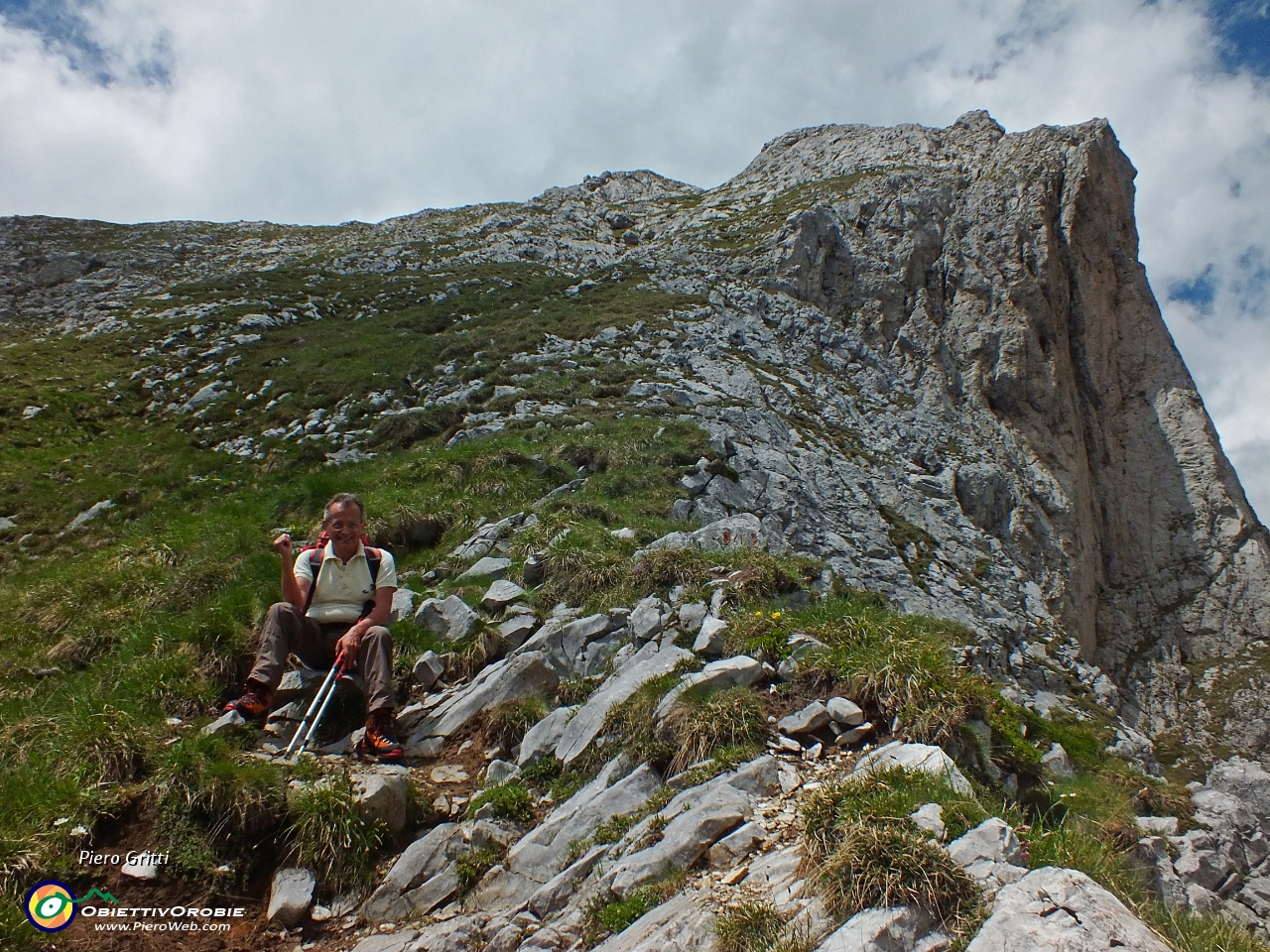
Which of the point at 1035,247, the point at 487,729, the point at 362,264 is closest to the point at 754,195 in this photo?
the point at 1035,247

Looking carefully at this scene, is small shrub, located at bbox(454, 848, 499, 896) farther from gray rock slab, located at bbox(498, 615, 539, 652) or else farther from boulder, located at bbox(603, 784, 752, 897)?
gray rock slab, located at bbox(498, 615, 539, 652)

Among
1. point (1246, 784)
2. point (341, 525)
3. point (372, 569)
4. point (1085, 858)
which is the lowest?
point (1246, 784)

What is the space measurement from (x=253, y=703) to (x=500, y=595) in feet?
10.8

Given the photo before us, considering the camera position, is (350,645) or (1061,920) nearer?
(1061,920)

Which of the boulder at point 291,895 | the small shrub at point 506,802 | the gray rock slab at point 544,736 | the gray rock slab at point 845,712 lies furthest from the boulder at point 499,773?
the gray rock slab at point 845,712

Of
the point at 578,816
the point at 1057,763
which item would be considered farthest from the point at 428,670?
the point at 1057,763

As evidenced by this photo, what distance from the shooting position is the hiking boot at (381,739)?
6.60 m

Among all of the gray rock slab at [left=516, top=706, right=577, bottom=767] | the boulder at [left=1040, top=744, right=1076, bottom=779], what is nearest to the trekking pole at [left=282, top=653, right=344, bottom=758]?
the gray rock slab at [left=516, top=706, right=577, bottom=767]

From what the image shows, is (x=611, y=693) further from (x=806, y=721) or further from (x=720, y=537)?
(x=720, y=537)

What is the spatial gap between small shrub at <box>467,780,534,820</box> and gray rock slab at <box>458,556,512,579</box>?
4.33m

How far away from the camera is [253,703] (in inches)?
271

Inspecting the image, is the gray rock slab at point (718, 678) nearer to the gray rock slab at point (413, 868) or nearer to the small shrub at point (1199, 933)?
the gray rock slab at point (413, 868)

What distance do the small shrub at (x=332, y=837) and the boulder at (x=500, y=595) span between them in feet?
12.5

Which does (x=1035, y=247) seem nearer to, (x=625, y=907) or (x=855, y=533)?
(x=855, y=533)
